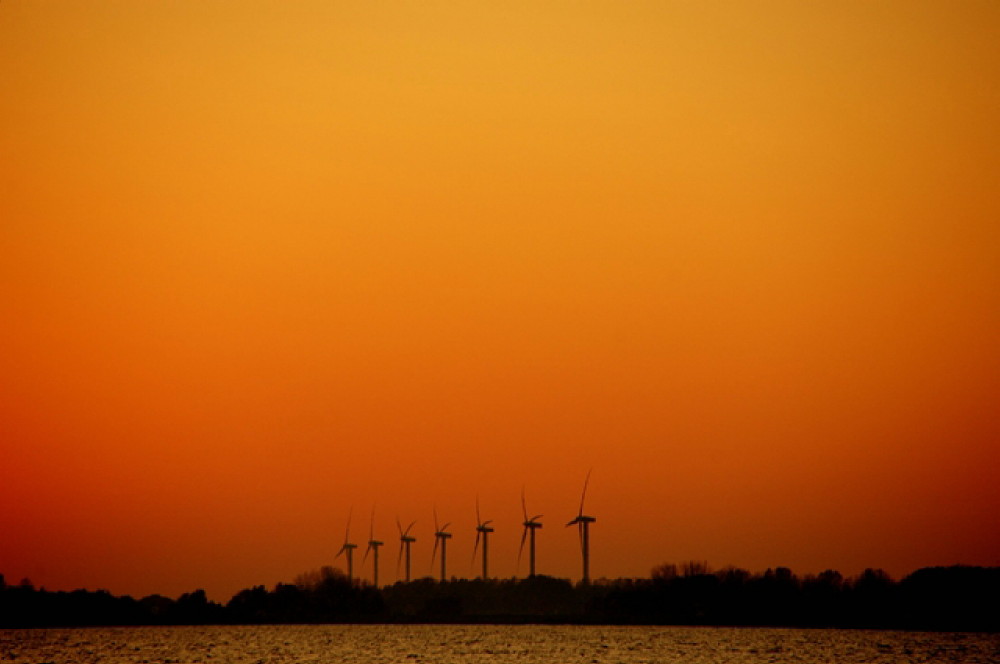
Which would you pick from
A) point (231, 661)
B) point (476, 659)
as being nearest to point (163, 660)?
point (231, 661)

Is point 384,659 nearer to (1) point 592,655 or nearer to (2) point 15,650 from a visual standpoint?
(1) point 592,655

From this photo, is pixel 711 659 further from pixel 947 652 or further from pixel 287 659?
pixel 287 659

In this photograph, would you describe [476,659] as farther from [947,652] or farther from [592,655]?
[947,652]

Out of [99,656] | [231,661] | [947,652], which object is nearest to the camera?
[231,661]

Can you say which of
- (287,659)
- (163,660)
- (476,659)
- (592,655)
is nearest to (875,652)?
(592,655)

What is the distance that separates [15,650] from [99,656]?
21.0 metres

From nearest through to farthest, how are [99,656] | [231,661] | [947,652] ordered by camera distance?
[231,661] → [99,656] → [947,652]

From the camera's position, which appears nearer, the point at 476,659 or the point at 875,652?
the point at 476,659

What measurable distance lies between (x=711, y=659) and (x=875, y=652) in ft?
87.6

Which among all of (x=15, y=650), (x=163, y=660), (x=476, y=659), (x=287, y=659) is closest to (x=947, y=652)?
(x=476, y=659)

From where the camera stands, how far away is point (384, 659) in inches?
6880

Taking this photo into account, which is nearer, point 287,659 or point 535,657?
point 287,659

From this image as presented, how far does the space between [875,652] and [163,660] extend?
90.2 metres

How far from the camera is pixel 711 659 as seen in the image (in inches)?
7151
